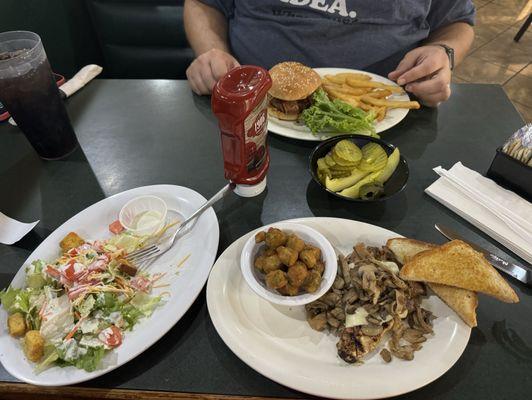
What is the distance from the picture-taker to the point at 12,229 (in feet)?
3.95

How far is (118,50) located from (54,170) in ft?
5.35

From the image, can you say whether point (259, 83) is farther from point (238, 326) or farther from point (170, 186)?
point (238, 326)

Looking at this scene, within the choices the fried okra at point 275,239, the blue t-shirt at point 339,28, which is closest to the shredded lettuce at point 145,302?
the fried okra at point 275,239

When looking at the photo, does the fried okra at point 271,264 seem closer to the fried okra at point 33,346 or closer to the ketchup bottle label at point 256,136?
the ketchup bottle label at point 256,136

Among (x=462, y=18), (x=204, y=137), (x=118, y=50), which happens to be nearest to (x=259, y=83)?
(x=204, y=137)

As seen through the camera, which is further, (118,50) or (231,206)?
(118,50)

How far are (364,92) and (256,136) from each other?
789 mm

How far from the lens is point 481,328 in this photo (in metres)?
0.97

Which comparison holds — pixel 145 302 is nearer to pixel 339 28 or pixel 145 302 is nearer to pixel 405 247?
pixel 405 247

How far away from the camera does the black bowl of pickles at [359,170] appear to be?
1.26m

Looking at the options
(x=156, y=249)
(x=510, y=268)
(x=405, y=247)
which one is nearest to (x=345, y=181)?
(x=405, y=247)

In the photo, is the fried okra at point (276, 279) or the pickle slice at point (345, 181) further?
the pickle slice at point (345, 181)

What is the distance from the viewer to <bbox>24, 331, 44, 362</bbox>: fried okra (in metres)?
0.86

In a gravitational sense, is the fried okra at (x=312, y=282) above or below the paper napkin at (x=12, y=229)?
above
